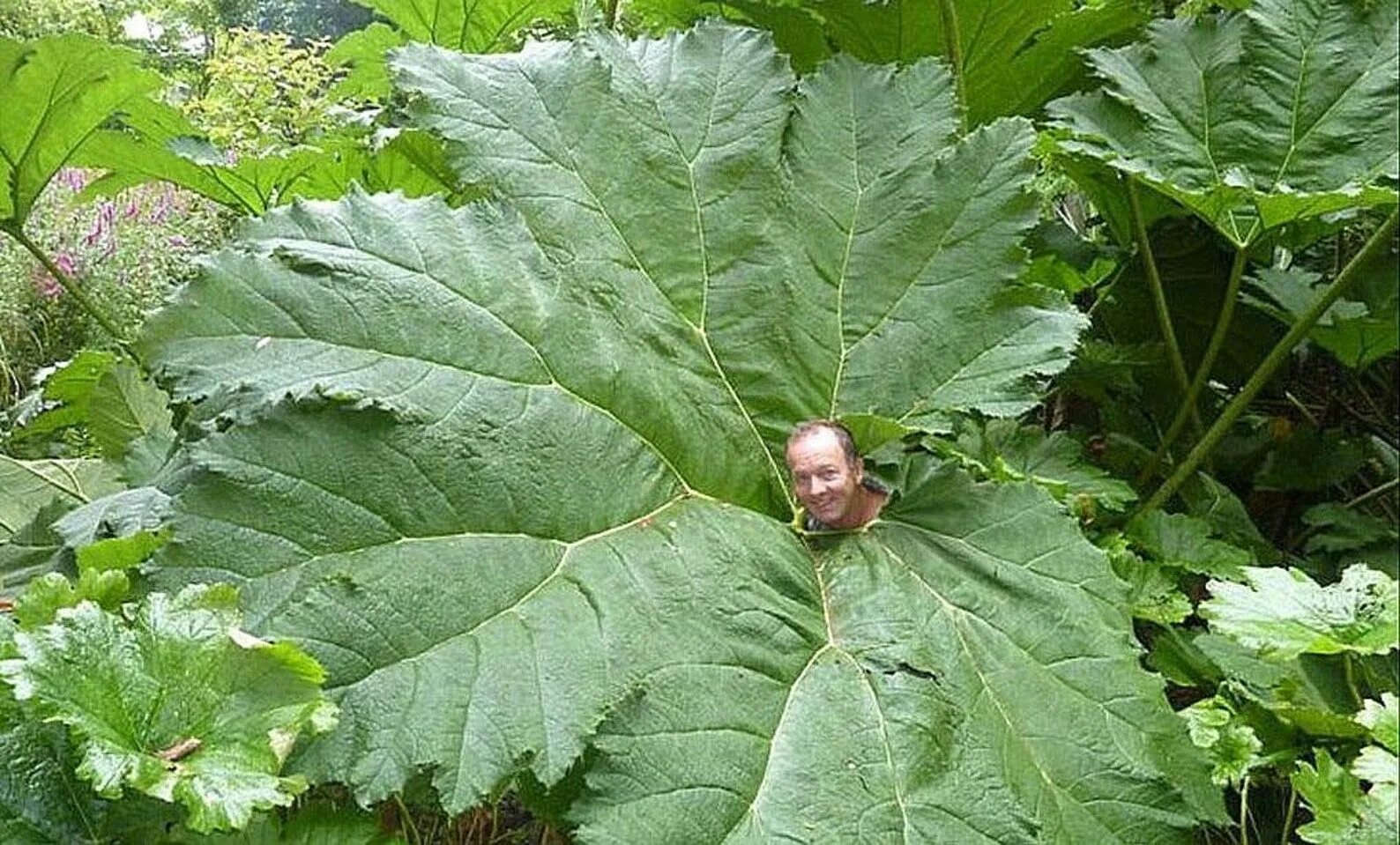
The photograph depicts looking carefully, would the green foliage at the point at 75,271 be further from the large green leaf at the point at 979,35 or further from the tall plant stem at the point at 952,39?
the tall plant stem at the point at 952,39

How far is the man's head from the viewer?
82 cm

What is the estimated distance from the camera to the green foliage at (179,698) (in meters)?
0.53

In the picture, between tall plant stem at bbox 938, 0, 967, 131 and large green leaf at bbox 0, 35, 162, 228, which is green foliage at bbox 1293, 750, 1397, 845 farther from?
large green leaf at bbox 0, 35, 162, 228

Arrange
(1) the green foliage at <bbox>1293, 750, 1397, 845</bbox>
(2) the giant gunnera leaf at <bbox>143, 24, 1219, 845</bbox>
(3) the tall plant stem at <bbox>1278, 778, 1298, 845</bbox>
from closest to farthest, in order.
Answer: (1) the green foliage at <bbox>1293, 750, 1397, 845</bbox> → (2) the giant gunnera leaf at <bbox>143, 24, 1219, 845</bbox> → (3) the tall plant stem at <bbox>1278, 778, 1298, 845</bbox>

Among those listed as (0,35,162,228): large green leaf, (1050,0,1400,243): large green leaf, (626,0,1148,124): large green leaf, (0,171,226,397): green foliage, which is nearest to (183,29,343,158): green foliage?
(0,171,226,397): green foliage

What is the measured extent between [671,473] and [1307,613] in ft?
1.20

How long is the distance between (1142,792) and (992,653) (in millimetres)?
108

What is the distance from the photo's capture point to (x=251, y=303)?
28.1 inches

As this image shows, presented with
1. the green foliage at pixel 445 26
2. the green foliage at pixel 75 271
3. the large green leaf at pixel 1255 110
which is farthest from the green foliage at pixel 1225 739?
the green foliage at pixel 75 271

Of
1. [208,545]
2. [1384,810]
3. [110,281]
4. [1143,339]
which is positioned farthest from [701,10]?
[110,281]

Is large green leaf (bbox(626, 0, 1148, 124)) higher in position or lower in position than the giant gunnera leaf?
higher

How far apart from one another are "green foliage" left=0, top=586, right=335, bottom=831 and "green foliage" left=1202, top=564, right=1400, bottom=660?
0.43 m

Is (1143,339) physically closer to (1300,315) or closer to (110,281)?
(1300,315)

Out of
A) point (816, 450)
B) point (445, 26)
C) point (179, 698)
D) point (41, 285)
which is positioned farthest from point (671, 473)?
point (41, 285)
